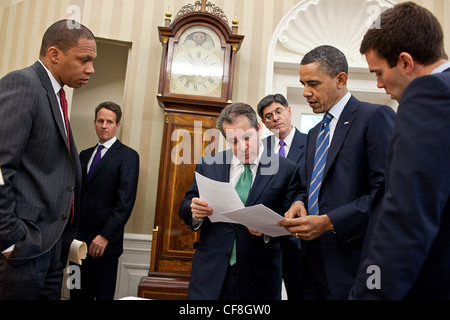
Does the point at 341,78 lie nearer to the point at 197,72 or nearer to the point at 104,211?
the point at 197,72

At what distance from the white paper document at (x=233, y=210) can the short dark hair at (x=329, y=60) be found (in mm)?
662

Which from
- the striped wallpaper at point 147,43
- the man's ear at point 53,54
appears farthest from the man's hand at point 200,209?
the striped wallpaper at point 147,43

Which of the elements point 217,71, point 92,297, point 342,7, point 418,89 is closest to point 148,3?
point 217,71

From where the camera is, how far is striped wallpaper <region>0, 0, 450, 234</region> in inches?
144

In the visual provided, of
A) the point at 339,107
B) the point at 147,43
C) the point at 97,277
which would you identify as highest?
the point at 147,43

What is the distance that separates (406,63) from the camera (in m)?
1.07

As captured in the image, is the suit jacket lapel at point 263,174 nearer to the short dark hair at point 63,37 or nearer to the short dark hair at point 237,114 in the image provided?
the short dark hair at point 237,114

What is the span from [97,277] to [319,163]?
1945 millimetres

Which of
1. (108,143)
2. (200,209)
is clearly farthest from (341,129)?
(108,143)

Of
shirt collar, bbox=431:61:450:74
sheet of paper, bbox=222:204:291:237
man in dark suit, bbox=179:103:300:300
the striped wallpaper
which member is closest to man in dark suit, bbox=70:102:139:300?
the striped wallpaper

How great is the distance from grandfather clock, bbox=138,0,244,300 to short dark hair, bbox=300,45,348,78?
1.52m

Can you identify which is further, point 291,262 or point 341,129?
point 291,262

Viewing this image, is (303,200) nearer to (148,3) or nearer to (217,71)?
(217,71)

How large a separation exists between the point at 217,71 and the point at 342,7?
1514 millimetres
